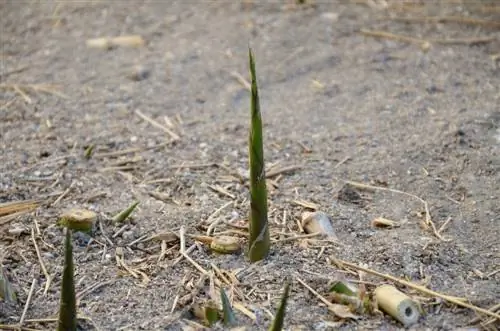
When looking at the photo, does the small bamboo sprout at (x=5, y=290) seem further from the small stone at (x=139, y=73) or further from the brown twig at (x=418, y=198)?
the small stone at (x=139, y=73)

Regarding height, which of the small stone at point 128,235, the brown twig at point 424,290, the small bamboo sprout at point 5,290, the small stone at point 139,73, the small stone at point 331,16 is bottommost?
the brown twig at point 424,290

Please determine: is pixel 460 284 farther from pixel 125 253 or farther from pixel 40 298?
pixel 40 298

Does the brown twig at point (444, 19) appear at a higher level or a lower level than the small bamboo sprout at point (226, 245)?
higher

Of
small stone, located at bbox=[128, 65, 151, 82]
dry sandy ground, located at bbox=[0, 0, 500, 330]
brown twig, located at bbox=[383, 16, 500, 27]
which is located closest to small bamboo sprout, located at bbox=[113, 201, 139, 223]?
dry sandy ground, located at bbox=[0, 0, 500, 330]

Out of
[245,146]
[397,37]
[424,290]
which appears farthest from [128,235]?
[397,37]

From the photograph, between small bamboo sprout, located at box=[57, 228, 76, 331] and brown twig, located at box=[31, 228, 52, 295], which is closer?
small bamboo sprout, located at box=[57, 228, 76, 331]

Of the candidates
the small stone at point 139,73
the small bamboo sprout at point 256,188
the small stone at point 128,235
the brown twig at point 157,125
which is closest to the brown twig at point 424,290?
the small bamboo sprout at point 256,188

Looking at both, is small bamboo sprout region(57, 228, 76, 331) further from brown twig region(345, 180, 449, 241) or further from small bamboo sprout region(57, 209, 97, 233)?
brown twig region(345, 180, 449, 241)
